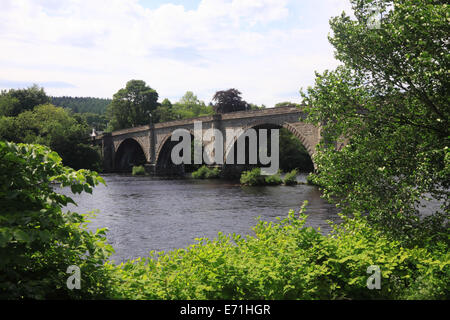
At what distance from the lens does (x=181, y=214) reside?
23.6 meters

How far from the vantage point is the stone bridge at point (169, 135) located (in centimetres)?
4094

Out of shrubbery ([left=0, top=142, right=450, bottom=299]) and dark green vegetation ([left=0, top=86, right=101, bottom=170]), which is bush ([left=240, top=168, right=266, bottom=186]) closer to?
dark green vegetation ([left=0, top=86, right=101, bottom=170])


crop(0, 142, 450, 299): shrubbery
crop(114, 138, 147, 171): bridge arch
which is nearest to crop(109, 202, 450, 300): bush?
crop(0, 142, 450, 299): shrubbery

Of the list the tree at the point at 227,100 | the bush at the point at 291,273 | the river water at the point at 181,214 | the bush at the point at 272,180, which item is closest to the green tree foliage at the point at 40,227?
the bush at the point at 291,273

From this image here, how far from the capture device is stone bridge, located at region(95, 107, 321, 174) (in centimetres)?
4094

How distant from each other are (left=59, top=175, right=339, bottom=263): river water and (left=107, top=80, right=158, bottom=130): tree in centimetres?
6097

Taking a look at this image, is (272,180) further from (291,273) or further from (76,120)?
(76,120)

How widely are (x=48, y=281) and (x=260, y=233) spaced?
397 centimetres

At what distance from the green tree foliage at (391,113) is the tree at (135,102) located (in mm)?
87607

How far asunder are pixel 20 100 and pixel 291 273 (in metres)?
86.4
